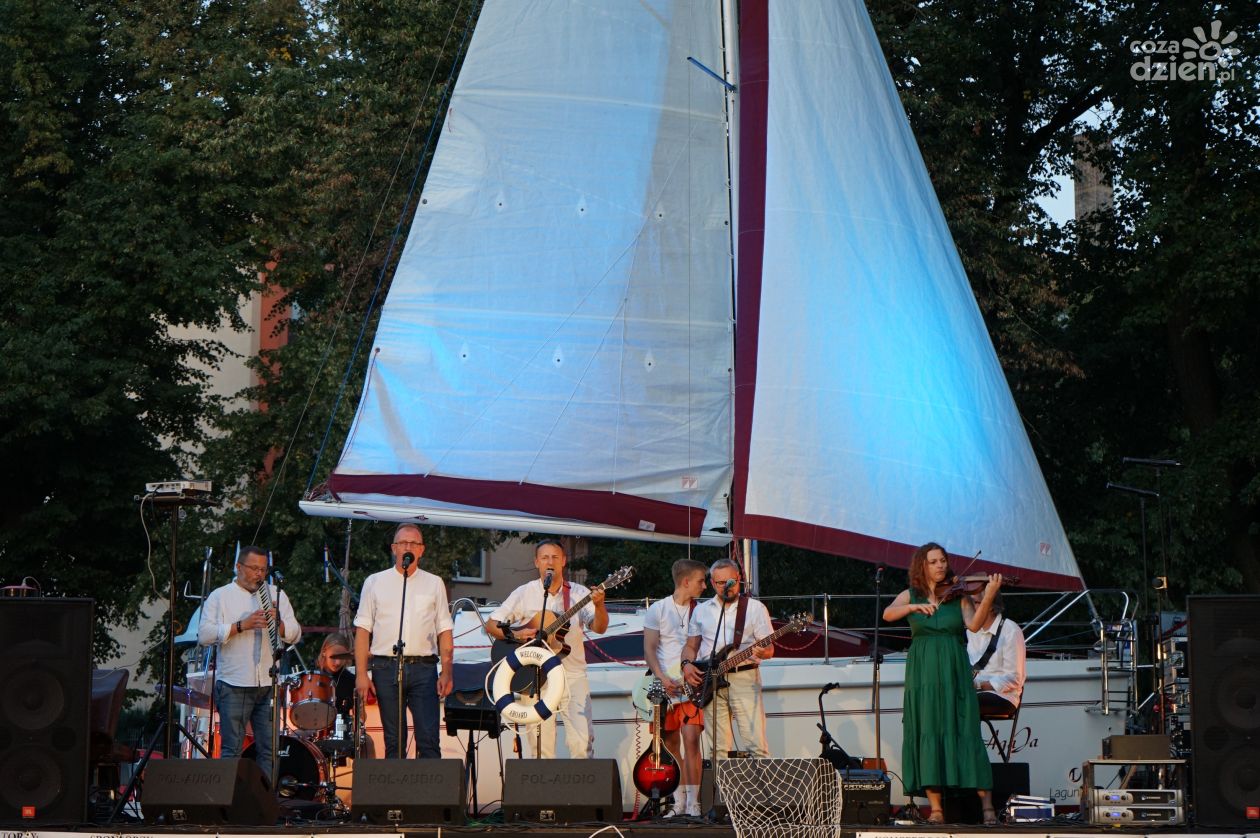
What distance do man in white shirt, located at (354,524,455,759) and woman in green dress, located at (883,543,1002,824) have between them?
3.07 m

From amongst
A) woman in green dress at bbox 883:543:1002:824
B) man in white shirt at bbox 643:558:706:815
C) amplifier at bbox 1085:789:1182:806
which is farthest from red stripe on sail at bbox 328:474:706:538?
amplifier at bbox 1085:789:1182:806

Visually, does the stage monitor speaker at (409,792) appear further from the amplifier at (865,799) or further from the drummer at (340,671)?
the drummer at (340,671)

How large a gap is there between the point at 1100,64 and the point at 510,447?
13345 millimetres

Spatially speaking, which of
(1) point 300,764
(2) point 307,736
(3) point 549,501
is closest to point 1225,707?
(3) point 549,501

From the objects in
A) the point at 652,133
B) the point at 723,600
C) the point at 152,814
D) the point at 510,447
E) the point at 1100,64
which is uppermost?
the point at 1100,64

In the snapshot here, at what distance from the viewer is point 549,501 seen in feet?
43.2

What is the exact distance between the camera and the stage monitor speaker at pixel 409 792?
30.9 feet

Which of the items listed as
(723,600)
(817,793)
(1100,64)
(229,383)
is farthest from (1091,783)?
(229,383)

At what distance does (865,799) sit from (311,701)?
5.37 metres

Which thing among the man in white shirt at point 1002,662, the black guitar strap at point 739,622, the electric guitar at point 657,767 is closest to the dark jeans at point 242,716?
the electric guitar at point 657,767

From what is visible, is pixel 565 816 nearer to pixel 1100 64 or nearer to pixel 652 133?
pixel 652 133

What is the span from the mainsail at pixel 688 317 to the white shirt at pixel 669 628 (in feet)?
3.69

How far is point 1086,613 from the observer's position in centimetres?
2014

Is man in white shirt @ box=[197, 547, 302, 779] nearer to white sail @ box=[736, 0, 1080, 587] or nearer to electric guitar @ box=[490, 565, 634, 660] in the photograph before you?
electric guitar @ box=[490, 565, 634, 660]
